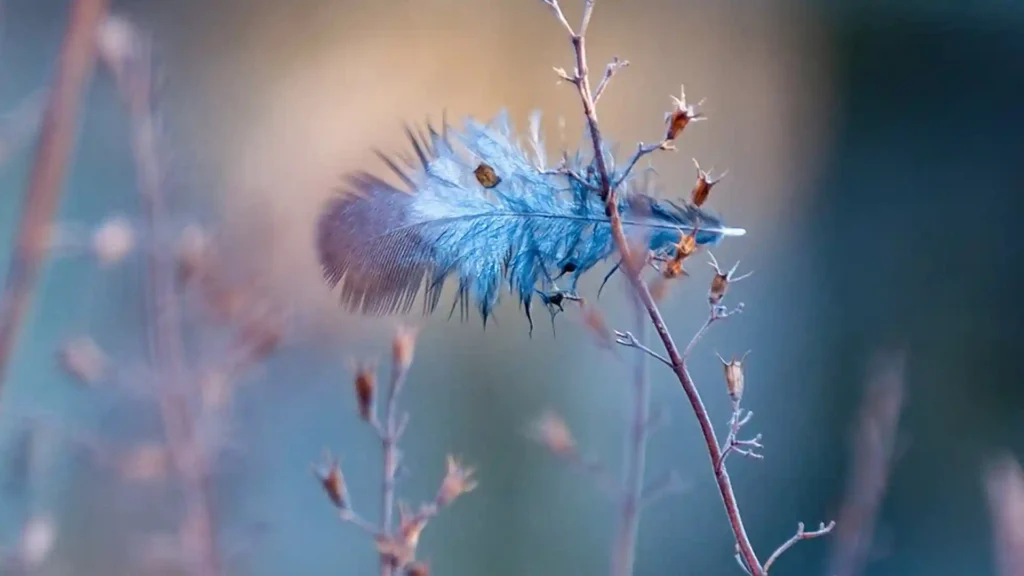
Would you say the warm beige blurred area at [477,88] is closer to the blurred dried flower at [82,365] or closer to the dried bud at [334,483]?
the blurred dried flower at [82,365]

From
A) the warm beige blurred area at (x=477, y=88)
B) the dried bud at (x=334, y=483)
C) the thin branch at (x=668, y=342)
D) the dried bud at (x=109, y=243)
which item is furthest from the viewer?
the warm beige blurred area at (x=477, y=88)

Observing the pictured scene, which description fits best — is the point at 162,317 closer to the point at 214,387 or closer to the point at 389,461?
the point at 214,387

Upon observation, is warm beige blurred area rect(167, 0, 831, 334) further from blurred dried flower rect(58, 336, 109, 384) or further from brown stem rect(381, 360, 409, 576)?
brown stem rect(381, 360, 409, 576)

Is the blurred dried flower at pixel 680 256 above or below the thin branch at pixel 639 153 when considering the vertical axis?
below

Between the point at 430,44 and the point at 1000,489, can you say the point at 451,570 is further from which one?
the point at 1000,489

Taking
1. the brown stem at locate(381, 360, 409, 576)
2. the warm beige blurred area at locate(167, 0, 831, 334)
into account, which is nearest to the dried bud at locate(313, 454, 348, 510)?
the brown stem at locate(381, 360, 409, 576)

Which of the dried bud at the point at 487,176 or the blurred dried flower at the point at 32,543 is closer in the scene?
the dried bud at the point at 487,176

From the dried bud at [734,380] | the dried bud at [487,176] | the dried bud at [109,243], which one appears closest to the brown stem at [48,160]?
the dried bud at [109,243]

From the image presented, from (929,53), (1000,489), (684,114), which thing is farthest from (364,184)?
(929,53)
